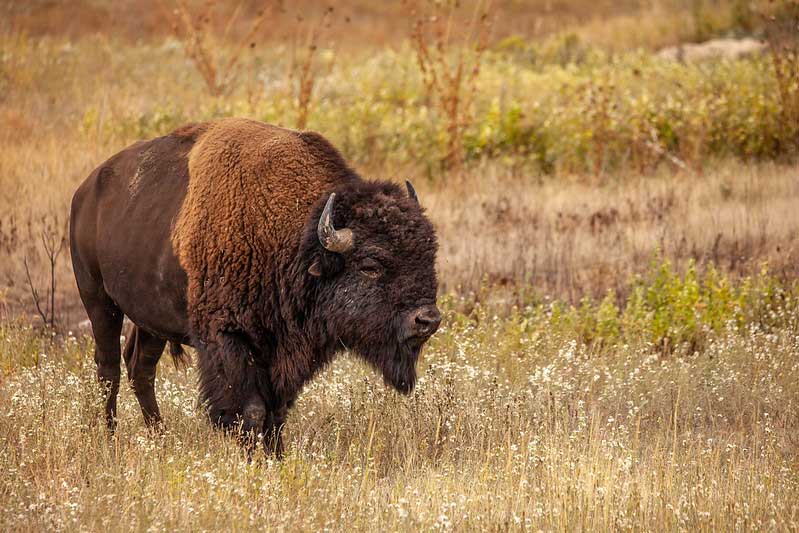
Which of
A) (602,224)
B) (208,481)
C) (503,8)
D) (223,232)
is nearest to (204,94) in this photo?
(602,224)

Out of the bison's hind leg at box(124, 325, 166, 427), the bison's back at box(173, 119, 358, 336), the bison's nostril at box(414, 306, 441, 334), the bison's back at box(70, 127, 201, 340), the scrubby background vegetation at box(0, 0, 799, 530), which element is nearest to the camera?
the scrubby background vegetation at box(0, 0, 799, 530)

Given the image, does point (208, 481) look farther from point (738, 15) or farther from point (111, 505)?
point (738, 15)

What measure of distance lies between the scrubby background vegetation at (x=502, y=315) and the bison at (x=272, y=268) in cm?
48

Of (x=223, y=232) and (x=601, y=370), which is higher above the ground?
(x=223, y=232)

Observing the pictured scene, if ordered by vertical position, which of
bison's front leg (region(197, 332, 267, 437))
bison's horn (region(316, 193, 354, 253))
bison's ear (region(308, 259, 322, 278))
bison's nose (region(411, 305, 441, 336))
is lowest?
bison's front leg (region(197, 332, 267, 437))

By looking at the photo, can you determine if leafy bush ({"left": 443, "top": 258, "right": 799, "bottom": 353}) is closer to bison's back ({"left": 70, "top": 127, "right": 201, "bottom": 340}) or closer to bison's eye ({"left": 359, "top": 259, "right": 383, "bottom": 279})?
bison's eye ({"left": 359, "top": 259, "right": 383, "bottom": 279})

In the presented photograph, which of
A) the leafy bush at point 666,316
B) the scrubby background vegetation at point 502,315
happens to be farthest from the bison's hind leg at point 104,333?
the leafy bush at point 666,316

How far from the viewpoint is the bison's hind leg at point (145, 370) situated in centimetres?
682

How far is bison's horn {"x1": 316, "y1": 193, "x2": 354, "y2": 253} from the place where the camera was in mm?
5539

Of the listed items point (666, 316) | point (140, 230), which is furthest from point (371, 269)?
point (666, 316)

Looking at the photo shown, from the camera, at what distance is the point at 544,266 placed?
10398 mm

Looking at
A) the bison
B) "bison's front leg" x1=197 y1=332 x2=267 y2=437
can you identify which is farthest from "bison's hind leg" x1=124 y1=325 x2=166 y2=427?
"bison's front leg" x1=197 y1=332 x2=267 y2=437

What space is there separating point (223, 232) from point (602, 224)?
6464mm

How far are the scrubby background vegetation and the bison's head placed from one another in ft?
2.35
